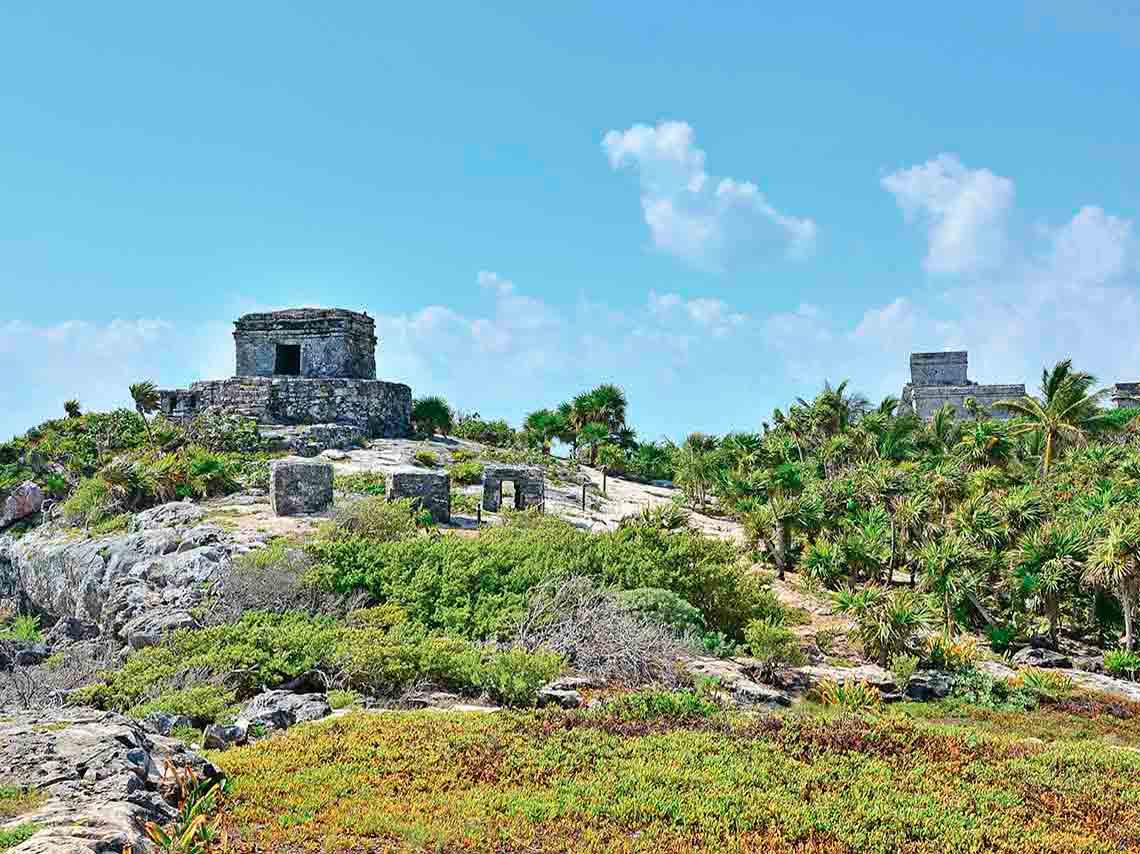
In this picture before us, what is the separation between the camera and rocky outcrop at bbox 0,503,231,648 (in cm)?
1711

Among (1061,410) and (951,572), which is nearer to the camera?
(951,572)

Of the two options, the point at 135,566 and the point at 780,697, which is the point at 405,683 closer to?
the point at 780,697

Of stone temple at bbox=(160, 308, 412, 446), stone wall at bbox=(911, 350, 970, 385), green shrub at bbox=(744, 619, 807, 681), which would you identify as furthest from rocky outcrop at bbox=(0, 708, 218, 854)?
stone wall at bbox=(911, 350, 970, 385)

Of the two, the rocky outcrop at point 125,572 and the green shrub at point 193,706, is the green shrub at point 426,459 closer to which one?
the rocky outcrop at point 125,572

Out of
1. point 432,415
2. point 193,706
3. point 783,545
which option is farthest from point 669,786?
point 432,415

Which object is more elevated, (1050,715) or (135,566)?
(135,566)

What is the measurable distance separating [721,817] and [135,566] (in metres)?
16.3

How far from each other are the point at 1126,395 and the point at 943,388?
982 cm

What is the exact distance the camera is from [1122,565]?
66.7ft

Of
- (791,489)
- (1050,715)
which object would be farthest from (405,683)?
(791,489)

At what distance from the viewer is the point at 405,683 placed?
1265 centimetres

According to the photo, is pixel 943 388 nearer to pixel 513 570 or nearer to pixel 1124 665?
pixel 1124 665

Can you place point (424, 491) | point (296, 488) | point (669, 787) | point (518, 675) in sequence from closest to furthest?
point (669, 787) < point (518, 675) < point (296, 488) < point (424, 491)

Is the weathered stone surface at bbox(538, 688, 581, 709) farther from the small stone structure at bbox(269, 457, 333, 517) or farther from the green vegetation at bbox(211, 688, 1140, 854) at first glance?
the small stone structure at bbox(269, 457, 333, 517)
